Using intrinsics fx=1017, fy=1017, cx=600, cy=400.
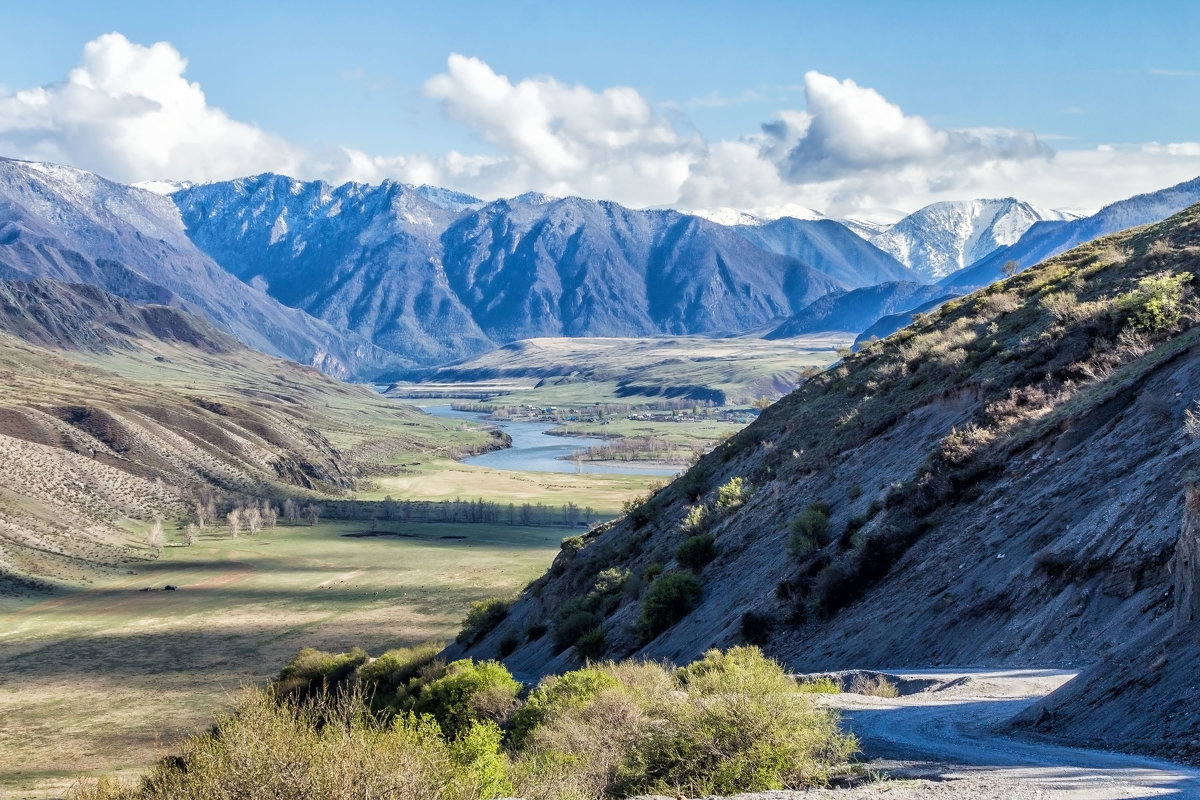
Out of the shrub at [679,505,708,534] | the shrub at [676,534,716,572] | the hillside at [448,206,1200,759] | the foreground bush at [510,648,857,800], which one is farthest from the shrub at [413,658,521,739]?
the shrub at [679,505,708,534]

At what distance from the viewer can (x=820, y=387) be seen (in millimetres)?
48969

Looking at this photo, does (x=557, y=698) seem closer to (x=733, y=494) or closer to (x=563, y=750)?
(x=563, y=750)

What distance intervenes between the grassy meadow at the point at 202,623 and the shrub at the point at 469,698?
18.7 metres

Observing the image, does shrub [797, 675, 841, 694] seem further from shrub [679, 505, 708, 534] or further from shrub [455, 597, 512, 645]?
shrub [455, 597, 512, 645]

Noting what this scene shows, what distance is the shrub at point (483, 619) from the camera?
163 feet

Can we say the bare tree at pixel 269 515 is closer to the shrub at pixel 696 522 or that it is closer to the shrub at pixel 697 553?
the shrub at pixel 696 522

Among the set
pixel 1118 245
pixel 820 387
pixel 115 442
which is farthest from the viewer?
pixel 115 442

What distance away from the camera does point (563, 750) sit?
1501cm

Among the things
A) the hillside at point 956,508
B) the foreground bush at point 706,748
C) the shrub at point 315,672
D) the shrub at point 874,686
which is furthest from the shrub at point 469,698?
the shrub at point 315,672

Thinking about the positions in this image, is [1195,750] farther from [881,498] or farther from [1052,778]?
[881,498]

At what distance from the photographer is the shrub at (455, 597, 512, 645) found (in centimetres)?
4966

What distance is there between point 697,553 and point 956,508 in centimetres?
1082

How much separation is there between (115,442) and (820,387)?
148 m

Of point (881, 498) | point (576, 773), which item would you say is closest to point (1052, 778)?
point (576, 773)
